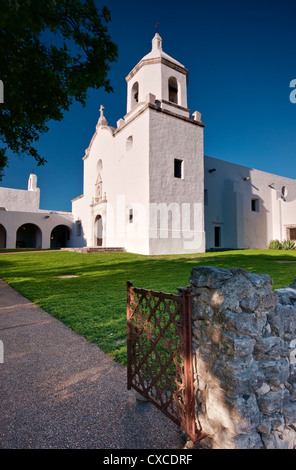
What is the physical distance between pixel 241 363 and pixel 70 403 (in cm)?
152

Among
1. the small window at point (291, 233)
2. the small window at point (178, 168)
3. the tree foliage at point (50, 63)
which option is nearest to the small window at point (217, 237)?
the small window at point (178, 168)

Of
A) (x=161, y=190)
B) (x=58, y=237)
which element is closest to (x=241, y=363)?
(x=161, y=190)

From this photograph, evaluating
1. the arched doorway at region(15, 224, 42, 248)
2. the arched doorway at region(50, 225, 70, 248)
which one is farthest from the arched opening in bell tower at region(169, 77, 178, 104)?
the arched doorway at region(15, 224, 42, 248)

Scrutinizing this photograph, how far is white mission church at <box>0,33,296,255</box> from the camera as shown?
1594 centimetres

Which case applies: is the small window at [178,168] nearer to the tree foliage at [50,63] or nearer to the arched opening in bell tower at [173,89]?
the arched opening in bell tower at [173,89]

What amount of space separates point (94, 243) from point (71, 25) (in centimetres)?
1829

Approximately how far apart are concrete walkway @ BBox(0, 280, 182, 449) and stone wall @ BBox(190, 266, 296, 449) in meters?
0.44

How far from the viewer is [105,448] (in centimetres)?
164

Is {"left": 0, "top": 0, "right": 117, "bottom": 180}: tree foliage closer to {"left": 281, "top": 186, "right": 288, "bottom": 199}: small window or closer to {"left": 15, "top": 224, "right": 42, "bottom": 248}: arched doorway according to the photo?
{"left": 15, "top": 224, "right": 42, "bottom": 248}: arched doorway

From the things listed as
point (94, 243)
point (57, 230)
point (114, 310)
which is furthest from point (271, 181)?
point (114, 310)

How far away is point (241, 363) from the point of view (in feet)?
4.99

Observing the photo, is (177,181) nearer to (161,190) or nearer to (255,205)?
(161,190)

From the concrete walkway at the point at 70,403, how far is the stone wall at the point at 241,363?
44cm

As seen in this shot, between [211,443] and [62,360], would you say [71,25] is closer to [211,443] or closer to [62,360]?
[62,360]
